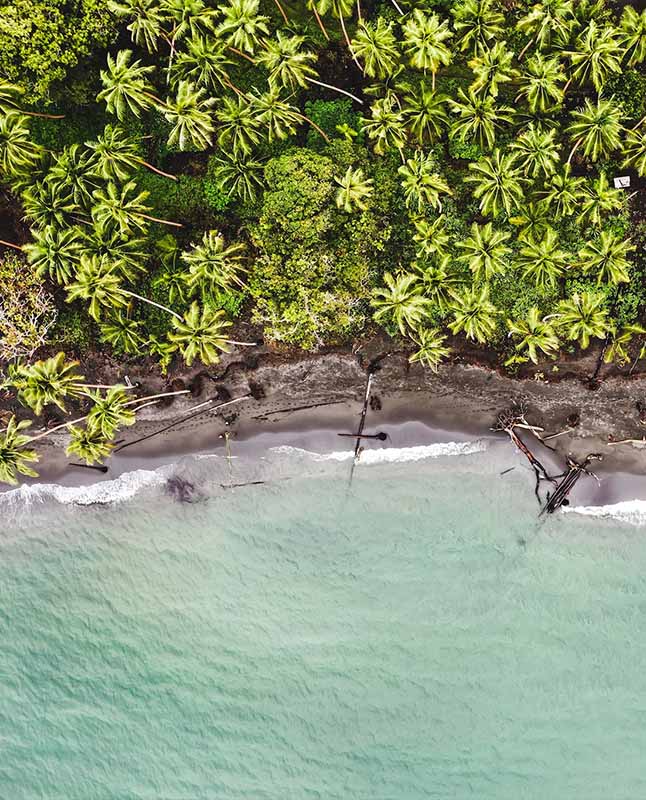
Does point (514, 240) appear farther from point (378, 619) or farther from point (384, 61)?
point (378, 619)

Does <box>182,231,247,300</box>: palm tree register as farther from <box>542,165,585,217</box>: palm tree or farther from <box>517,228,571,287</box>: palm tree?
<box>542,165,585,217</box>: palm tree

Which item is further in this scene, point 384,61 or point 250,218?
point 250,218

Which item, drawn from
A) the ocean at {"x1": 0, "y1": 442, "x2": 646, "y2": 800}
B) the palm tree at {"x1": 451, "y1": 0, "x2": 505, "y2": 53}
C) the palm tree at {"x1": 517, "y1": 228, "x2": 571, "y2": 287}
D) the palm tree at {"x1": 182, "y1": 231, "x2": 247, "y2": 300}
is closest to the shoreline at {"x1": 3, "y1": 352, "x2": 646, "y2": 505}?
the ocean at {"x1": 0, "y1": 442, "x2": 646, "y2": 800}

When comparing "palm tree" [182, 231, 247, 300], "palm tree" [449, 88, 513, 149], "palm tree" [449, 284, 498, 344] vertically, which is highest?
"palm tree" [449, 88, 513, 149]

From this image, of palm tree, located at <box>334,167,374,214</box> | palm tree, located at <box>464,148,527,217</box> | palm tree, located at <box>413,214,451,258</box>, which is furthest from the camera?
palm tree, located at <box>413,214,451,258</box>

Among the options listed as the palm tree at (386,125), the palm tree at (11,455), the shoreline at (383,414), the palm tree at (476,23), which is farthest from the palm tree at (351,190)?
the palm tree at (11,455)

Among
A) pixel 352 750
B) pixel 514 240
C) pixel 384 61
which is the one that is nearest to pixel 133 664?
pixel 352 750

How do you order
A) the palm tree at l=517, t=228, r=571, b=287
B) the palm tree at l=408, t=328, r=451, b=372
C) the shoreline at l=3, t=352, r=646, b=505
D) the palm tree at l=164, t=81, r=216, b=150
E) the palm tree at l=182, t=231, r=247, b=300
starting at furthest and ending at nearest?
the shoreline at l=3, t=352, r=646, b=505 → the palm tree at l=408, t=328, r=451, b=372 → the palm tree at l=517, t=228, r=571, b=287 → the palm tree at l=182, t=231, r=247, b=300 → the palm tree at l=164, t=81, r=216, b=150
